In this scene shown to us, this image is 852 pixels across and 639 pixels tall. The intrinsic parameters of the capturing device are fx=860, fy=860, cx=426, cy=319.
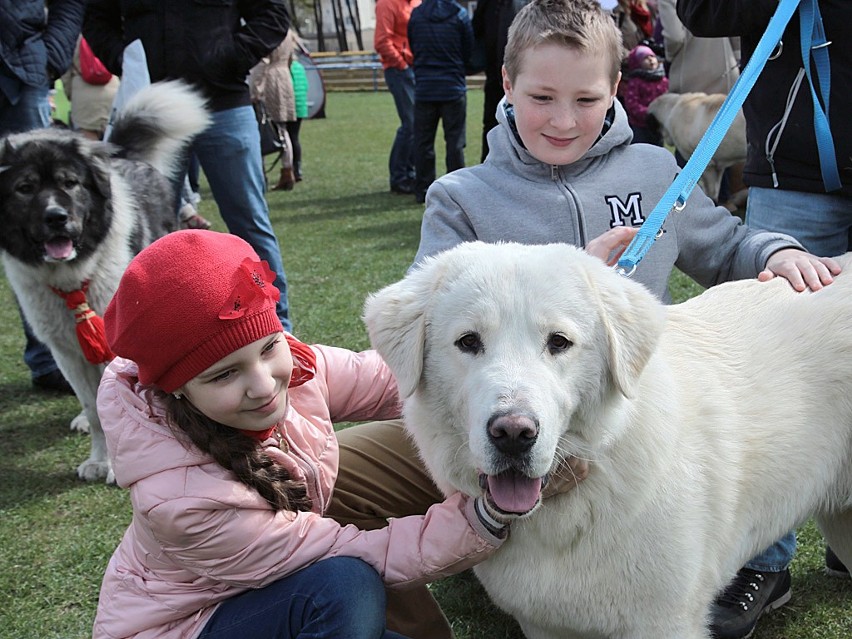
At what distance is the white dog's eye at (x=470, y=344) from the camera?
1956mm

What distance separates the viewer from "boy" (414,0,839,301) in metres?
2.56

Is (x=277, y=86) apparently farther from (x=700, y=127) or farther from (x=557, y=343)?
(x=557, y=343)

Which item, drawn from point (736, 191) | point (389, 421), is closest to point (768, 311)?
point (389, 421)

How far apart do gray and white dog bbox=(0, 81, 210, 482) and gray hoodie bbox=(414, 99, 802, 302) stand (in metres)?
2.25

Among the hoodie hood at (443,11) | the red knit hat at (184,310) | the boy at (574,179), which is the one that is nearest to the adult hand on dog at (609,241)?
the boy at (574,179)

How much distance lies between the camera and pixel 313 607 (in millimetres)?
2254

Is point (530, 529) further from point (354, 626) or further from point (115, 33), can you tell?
point (115, 33)

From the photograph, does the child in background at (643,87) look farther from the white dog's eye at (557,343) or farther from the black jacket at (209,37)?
the white dog's eye at (557,343)

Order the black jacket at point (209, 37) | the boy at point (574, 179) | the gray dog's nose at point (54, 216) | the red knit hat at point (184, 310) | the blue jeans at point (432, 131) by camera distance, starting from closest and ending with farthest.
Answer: the red knit hat at point (184, 310), the boy at point (574, 179), the gray dog's nose at point (54, 216), the black jacket at point (209, 37), the blue jeans at point (432, 131)

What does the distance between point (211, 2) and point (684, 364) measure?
4.05 m

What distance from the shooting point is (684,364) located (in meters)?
2.31

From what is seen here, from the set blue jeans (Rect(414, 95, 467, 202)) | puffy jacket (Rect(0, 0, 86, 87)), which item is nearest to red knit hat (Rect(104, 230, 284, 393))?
puffy jacket (Rect(0, 0, 86, 87))

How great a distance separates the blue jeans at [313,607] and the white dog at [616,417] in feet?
1.06

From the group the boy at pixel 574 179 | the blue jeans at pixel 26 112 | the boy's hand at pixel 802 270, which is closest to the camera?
the boy's hand at pixel 802 270
